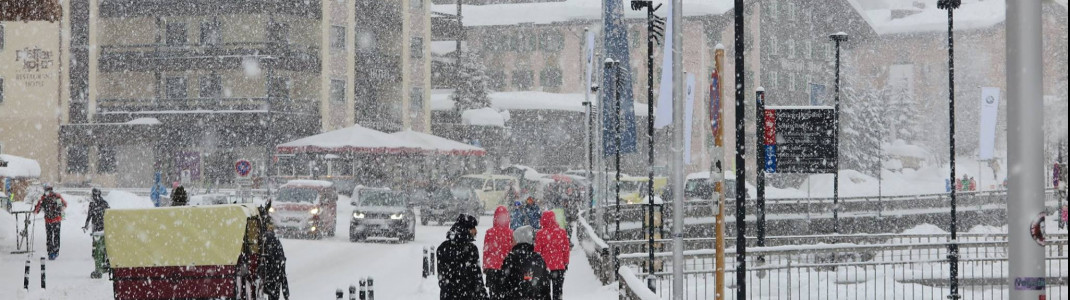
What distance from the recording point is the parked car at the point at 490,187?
46.1 meters

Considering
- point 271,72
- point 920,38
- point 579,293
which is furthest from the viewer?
point 920,38

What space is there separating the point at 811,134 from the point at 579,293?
5613mm

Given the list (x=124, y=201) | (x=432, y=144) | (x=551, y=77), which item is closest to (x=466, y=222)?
(x=124, y=201)

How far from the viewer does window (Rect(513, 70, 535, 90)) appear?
83.2m

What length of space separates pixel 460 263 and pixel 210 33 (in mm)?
50089

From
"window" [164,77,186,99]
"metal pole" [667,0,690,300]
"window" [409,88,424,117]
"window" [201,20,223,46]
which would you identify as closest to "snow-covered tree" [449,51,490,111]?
"window" [409,88,424,117]

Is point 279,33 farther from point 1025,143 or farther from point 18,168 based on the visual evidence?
point 1025,143

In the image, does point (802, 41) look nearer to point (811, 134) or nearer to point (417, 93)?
point (417, 93)

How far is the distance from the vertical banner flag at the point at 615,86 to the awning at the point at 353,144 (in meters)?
18.0

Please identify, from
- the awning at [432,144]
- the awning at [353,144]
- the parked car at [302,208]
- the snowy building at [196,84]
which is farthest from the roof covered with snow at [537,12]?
the parked car at [302,208]

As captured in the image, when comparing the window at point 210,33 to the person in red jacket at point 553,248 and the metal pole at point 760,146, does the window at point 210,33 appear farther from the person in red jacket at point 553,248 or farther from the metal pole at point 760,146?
the person in red jacket at point 553,248

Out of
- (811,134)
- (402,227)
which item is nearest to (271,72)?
(402,227)

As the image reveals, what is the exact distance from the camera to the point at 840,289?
22.5m

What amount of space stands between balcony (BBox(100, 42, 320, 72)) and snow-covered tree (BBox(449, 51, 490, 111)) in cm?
1329
